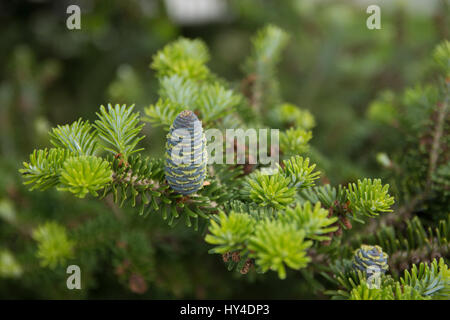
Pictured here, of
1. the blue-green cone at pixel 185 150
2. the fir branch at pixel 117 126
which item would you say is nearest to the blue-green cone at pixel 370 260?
the blue-green cone at pixel 185 150

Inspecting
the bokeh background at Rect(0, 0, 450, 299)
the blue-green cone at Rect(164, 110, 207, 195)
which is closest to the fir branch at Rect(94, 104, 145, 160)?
Answer: the blue-green cone at Rect(164, 110, 207, 195)

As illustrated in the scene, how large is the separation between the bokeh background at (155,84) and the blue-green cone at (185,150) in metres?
0.35

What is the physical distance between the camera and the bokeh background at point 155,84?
90 centimetres

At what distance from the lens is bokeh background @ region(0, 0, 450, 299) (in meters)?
0.90

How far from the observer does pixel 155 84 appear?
1.36 m

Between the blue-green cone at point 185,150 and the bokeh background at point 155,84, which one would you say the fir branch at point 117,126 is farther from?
the bokeh background at point 155,84

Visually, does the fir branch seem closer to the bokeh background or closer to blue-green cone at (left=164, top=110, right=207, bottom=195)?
blue-green cone at (left=164, top=110, right=207, bottom=195)

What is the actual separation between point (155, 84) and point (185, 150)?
3.00 feet

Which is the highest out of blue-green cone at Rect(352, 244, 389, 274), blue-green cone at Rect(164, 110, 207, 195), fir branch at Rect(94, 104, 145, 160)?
fir branch at Rect(94, 104, 145, 160)

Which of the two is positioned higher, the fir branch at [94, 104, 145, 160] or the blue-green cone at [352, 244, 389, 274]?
the fir branch at [94, 104, 145, 160]

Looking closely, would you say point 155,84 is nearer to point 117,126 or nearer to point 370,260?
Answer: point 117,126

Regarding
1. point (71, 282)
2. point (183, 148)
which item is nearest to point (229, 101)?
point (183, 148)

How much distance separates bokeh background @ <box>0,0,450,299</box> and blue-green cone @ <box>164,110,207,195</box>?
35cm
